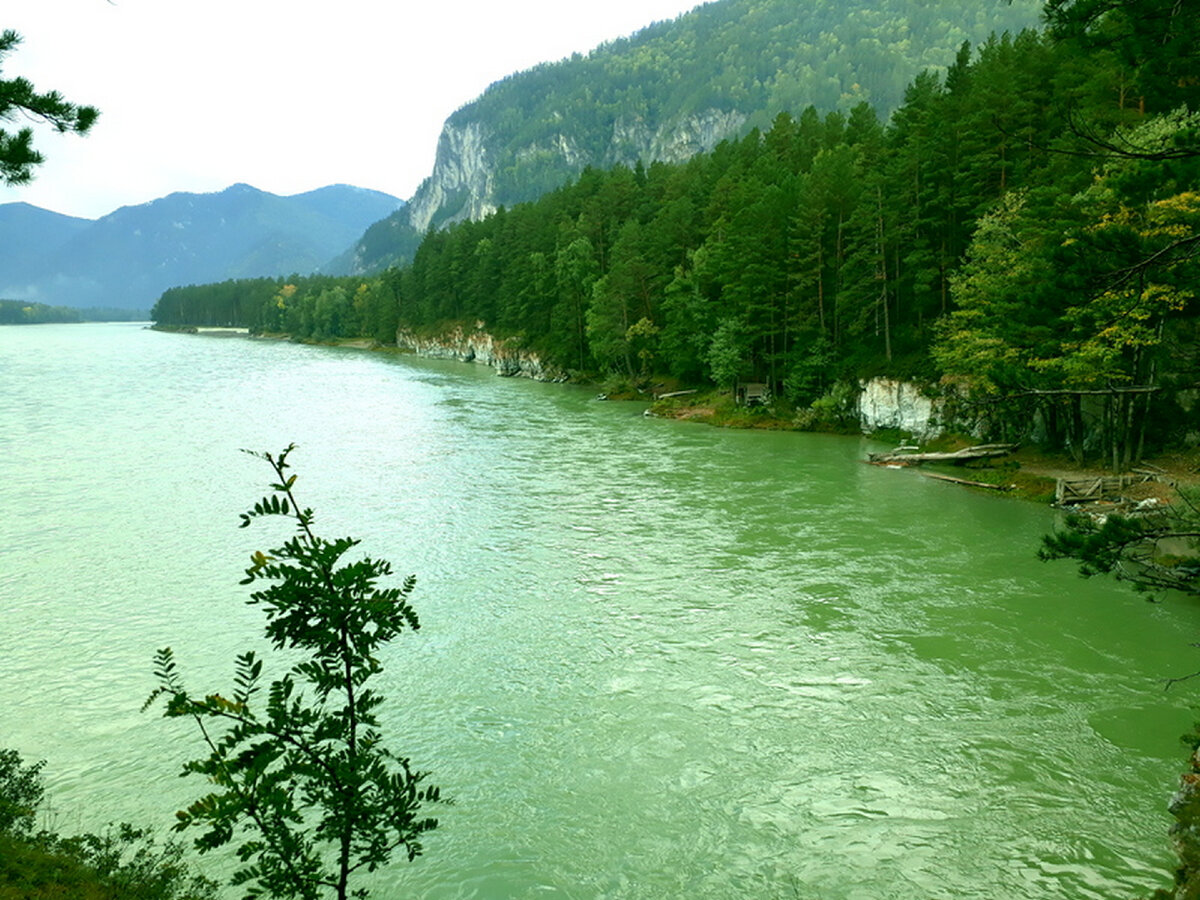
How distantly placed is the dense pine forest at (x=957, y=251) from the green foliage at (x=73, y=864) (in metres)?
10.7

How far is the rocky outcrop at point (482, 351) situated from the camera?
89.2m

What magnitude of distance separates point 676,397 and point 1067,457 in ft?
101

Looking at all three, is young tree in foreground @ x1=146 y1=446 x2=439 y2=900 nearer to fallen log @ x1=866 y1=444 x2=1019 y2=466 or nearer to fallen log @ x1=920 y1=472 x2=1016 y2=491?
fallen log @ x1=920 y1=472 x2=1016 y2=491

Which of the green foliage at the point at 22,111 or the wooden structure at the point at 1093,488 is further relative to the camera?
the wooden structure at the point at 1093,488

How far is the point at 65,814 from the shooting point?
36.2ft

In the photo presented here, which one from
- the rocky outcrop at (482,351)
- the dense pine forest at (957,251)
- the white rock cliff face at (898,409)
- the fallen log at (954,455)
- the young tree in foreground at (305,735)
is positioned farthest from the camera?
the rocky outcrop at (482,351)

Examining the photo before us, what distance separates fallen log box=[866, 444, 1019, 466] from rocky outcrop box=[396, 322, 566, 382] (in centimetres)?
5016

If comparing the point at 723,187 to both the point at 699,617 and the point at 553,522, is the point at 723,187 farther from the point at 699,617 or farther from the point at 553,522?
the point at 699,617

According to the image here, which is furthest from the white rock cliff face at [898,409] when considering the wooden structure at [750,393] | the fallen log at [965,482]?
the wooden structure at [750,393]

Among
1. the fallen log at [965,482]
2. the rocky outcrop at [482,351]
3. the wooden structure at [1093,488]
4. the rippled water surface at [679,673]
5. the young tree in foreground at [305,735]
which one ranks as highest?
the rocky outcrop at [482,351]

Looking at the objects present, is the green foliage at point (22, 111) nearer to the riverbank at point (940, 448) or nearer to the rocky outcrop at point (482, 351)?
the riverbank at point (940, 448)

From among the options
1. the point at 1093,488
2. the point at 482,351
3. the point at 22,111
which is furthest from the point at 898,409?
the point at 482,351

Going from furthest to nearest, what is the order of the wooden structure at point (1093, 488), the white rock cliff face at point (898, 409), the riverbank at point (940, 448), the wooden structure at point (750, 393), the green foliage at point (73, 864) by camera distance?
the wooden structure at point (750, 393), the white rock cliff face at point (898, 409), the riverbank at point (940, 448), the wooden structure at point (1093, 488), the green foliage at point (73, 864)

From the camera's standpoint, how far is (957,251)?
43469mm
